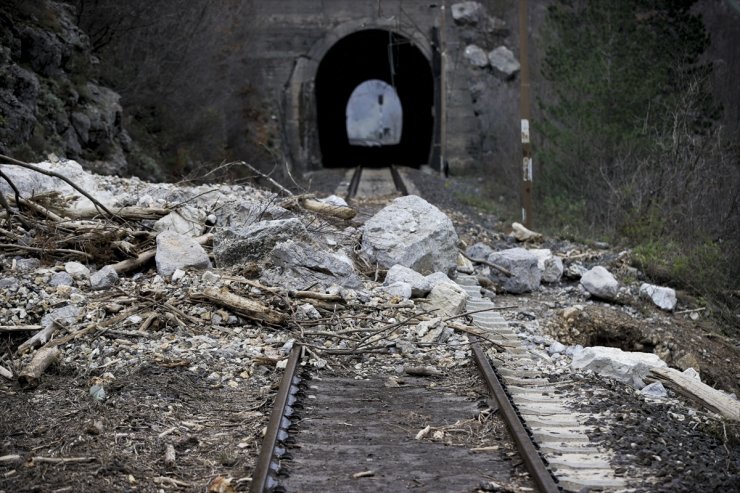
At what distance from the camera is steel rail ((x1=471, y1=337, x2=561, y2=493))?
14.3ft

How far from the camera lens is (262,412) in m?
5.76

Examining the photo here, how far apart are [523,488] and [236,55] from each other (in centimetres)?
2764

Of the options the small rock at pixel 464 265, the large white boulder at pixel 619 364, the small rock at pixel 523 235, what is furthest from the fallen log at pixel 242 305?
Answer: the small rock at pixel 523 235

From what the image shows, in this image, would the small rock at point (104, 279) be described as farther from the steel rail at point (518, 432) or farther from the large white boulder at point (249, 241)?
the steel rail at point (518, 432)

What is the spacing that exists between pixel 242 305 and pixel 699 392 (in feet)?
13.3

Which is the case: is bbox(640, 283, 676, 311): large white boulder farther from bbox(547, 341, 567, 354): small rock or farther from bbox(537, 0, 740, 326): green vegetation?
bbox(547, 341, 567, 354): small rock

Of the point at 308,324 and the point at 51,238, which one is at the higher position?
the point at 51,238

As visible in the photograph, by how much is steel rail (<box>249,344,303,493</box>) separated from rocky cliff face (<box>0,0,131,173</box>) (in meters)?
9.03

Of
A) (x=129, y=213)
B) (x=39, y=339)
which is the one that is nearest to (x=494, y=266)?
(x=129, y=213)

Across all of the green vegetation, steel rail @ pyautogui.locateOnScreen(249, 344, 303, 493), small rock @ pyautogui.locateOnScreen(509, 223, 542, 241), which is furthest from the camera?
the green vegetation

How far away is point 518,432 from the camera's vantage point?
16.6 ft

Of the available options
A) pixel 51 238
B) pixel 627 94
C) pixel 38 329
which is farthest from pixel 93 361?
pixel 627 94

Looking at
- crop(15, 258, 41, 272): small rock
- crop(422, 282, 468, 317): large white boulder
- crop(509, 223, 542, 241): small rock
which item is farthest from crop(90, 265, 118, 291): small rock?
crop(509, 223, 542, 241): small rock

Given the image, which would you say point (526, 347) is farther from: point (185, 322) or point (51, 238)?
point (51, 238)
